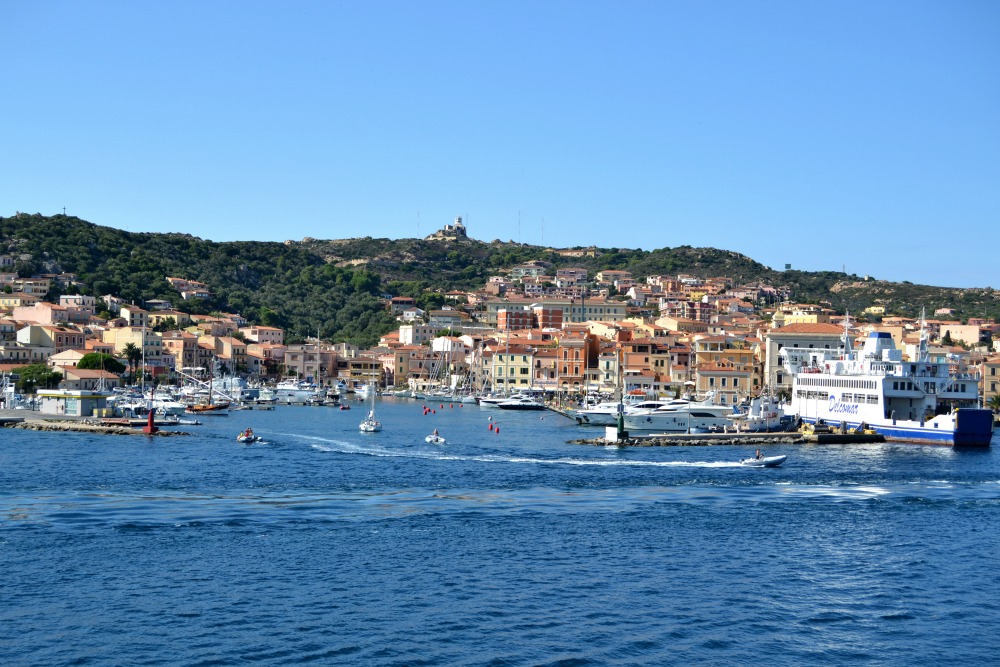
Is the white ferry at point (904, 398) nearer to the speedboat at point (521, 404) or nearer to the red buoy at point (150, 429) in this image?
the speedboat at point (521, 404)

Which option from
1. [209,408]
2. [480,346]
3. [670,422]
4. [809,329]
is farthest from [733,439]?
[480,346]

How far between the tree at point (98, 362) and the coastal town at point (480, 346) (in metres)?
0.98

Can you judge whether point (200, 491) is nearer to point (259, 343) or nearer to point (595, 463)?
point (595, 463)

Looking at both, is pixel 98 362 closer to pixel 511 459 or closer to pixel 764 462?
pixel 511 459

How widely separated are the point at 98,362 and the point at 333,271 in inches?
2697

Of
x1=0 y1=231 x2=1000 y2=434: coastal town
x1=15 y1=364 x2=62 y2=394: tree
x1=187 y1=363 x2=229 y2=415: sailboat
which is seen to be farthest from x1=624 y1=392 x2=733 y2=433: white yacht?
x1=15 y1=364 x2=62 y2=394: tree

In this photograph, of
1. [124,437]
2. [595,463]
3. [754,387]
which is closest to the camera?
[595,463]

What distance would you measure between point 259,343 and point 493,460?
247 feet

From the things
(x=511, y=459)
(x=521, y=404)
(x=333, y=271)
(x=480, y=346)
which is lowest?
(x=511, y=459)

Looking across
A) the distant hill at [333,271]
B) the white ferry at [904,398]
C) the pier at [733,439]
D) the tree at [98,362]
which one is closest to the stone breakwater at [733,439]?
the pier at [733,439]

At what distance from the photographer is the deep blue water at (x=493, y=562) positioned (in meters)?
17.0

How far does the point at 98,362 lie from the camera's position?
83.1m

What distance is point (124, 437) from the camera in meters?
47.7

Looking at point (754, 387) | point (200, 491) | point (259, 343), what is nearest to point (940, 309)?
point (754, 387)
